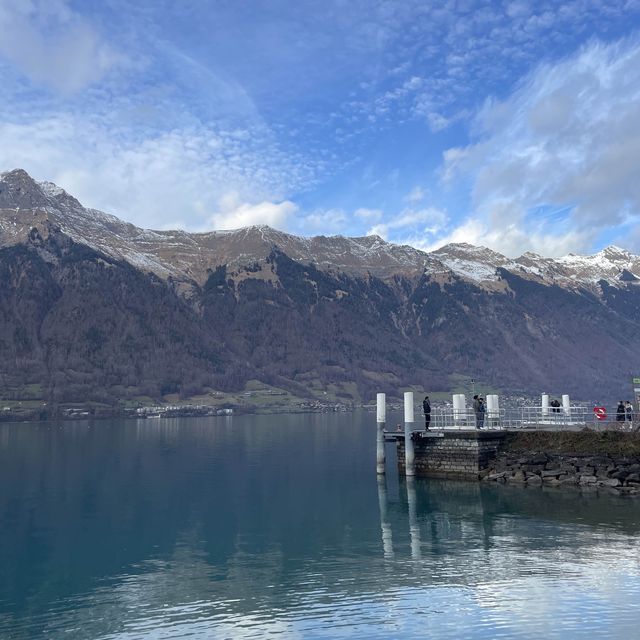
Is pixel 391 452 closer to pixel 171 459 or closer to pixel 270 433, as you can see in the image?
pixel 171 459

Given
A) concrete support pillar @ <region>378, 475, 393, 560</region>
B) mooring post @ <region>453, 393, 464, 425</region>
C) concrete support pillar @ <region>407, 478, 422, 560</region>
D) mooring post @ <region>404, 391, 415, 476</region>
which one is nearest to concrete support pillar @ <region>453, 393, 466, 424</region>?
mooring post @ <region>453, 393, 464, 425</region>

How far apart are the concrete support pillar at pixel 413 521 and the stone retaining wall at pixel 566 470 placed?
7.28 meters

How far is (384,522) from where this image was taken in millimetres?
52750

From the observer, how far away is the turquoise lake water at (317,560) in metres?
29.1

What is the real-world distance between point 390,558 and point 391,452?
78.9 meters

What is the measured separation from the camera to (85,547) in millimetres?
47656

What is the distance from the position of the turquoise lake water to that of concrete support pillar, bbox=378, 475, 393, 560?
26 centimetres

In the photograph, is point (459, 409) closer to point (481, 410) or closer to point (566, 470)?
point (481, 410)

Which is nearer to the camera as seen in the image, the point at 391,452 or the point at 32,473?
the point at 32,473

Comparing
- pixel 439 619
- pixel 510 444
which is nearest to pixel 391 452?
pixel 510 444

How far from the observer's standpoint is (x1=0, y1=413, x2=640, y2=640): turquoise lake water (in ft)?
95.3

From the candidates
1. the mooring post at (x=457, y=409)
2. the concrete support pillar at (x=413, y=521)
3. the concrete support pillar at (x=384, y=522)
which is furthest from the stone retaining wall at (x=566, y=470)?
the concrete support pillar at (x=384, y=522)

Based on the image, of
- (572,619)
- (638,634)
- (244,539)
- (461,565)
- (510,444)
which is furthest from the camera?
(510,444)

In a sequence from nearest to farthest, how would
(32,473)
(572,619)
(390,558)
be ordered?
(572,619)
(390,558)
(32,473)
